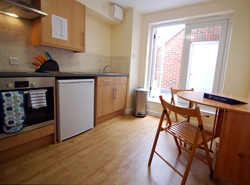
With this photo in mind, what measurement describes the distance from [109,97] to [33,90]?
1375 millimetres

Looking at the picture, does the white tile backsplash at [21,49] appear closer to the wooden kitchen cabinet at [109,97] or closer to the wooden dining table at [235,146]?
the wooden kitchen cabinet at [109,97]

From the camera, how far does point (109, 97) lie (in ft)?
8.66

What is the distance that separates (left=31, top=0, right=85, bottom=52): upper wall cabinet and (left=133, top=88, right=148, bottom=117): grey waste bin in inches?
60.1

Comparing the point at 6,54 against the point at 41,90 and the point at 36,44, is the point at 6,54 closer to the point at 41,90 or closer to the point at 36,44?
the point at 36,44

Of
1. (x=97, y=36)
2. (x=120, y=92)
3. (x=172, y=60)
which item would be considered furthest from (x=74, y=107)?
(x=172, y=60)

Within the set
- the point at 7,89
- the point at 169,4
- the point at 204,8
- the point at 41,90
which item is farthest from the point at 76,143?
the point at 204,8

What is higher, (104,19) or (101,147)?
(104,19)

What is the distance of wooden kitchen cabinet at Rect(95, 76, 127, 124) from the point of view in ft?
7.94

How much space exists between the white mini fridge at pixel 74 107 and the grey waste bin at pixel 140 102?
3.79ft

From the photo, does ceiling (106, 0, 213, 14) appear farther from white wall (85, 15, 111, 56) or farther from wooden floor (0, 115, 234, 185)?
wooden floor (0, 115, 234, 185)

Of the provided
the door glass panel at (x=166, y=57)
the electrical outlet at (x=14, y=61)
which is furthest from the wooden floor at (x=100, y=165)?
the door glass panel at (x=166, y=57)

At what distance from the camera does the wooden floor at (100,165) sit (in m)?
1.25

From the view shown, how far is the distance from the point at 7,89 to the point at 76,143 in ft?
3.46

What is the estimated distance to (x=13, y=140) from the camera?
54.8 inches
